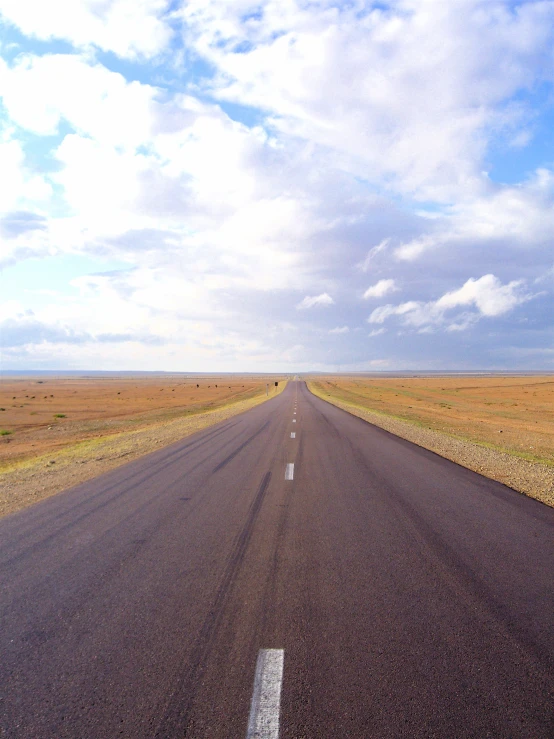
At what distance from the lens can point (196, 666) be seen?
372 cm

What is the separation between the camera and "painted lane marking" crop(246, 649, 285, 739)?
304 centimetres

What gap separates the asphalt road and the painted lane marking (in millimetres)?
54

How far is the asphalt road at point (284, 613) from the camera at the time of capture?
3.21 meters

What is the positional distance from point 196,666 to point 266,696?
0.68 meters

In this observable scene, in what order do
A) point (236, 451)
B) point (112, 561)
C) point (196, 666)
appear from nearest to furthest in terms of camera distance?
1. point (196, 666)
2. point (112, 561)
3. point (236, 451)

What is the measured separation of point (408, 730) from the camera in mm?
3014

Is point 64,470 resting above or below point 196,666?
below

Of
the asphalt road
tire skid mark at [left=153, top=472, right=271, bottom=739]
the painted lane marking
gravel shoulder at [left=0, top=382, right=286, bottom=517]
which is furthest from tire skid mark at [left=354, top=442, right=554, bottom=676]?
gravel shoulder at [left=0, top=382, right=286, bottom=517]

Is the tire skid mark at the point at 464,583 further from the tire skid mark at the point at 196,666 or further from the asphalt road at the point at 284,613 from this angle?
the tire skid mark at the point at 196,666

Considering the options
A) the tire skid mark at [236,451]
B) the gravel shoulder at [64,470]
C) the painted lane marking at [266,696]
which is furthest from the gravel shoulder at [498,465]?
the gravel shoulder at [64,470]

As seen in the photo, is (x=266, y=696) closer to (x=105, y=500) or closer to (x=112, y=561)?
(x=112, y=561)

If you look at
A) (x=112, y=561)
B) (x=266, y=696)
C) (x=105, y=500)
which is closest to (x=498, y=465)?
(x=105, y=500)

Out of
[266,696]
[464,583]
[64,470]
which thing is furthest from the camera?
[64,470]

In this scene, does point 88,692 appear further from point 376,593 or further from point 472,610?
point 472,610
